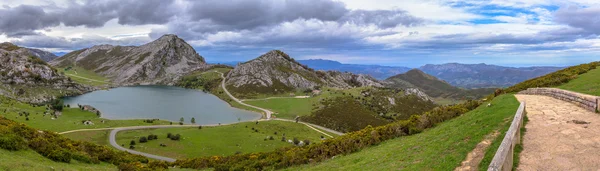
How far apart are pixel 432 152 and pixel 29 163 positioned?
2405cm

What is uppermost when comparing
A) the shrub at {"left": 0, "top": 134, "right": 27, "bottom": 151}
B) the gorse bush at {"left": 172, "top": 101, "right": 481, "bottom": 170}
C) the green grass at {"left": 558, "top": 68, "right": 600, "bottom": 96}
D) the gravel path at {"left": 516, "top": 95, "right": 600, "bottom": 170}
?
the green grass at {"left": 558, "top": 68, "right": 600, "bottom": 96}

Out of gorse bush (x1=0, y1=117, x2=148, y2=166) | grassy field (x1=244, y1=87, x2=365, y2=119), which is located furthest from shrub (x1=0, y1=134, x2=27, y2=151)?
grassy field (x1=244, y1=87, x2=365, y2=119)

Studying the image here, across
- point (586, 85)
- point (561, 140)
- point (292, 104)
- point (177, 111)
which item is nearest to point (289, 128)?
point (292, 104)

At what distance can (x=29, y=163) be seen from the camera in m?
19.0

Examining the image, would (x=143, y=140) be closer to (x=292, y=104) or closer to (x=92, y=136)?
(x=92, y=136)

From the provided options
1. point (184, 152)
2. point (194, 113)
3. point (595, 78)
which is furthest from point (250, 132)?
point (595, 78)

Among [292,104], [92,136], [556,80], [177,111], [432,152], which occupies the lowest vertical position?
[177,111]

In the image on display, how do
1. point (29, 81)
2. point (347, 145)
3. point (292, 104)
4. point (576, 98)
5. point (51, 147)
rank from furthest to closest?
point (29, 81) < point (292, 104) < point (347, 145) < point (576, 98) < point (51, 147)

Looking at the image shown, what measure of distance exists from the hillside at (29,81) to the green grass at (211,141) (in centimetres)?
11252

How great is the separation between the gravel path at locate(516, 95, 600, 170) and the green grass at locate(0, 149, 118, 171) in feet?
84.8

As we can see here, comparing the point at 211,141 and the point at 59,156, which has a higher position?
the point at 59,156

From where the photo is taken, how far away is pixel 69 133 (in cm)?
7425

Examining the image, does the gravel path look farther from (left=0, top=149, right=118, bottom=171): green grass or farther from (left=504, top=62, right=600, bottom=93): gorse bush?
(left=0, top=149, right=118, bottom=171): green grass

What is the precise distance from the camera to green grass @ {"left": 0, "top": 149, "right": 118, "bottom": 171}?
703 inches
